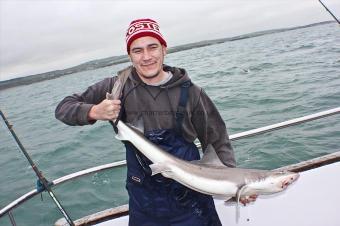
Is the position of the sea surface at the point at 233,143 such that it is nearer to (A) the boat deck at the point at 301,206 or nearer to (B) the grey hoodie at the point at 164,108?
(B) the grey hoodie at the point at 164,108

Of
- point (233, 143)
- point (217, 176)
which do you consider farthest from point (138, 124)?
point (233, 143)

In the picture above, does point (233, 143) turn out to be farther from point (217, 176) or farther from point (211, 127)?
point (217, 176)

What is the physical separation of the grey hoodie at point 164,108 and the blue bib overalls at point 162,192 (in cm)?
8

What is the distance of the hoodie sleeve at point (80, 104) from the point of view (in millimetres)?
2873

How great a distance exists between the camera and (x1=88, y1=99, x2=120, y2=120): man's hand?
2.64 meters

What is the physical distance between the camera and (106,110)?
2.67 meters

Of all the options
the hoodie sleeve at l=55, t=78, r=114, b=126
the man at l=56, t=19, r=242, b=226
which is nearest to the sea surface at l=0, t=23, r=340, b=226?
the hoodie sleeve at l=55, t=78, r=114, b=126

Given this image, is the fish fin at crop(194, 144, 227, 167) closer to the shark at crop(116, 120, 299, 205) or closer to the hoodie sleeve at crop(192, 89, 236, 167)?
the shark at crop(116, 120, 299, 205)

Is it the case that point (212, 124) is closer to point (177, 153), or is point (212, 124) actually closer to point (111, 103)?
point (177, 153)

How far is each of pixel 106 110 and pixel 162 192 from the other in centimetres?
83

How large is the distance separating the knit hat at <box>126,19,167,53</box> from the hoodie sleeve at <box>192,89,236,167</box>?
62 centimetres

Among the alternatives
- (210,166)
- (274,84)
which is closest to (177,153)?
(210,166)

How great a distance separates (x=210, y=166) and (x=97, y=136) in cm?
1498

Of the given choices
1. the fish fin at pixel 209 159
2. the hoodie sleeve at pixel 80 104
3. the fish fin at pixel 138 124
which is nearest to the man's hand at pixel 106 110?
the hoodie sleeve at pixel 80 104
